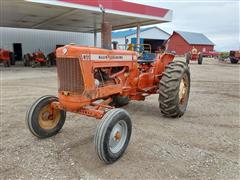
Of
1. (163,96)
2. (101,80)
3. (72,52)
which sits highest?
(72,52)

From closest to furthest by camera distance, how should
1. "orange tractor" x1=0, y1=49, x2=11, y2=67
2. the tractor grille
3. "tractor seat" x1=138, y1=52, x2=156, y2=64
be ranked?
the tractor grille
"tractor seat" x1=138, y1=52, x2=156, y2=64
"orange tractor" x1=0, y1=49, x2=11, y2=67

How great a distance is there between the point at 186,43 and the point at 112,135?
4241 cm

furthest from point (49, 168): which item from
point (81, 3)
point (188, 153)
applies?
point (81, 3)

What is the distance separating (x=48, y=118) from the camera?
152 inches

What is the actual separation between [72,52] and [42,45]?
22.4 metres

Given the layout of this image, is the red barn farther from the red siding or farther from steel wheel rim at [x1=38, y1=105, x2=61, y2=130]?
steel wheel rim at [x1=38, y1=105, x2=61, y2=130]

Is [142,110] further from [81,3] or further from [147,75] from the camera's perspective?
[81,3]

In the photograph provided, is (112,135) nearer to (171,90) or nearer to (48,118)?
(48,118)

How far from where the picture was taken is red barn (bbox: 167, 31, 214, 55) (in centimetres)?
4269

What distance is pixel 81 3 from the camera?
12586 mm

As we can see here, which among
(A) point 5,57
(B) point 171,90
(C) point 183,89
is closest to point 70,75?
(B) point 171,90

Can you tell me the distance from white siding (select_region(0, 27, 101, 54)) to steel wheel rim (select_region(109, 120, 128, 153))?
22.1 meters

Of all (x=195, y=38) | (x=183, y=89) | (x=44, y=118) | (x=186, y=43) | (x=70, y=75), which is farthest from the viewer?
(x=195, y=38)

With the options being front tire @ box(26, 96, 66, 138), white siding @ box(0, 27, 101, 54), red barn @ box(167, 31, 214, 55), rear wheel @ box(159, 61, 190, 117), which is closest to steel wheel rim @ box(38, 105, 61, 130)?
front tire @ box(26, 96, 66, 138)
